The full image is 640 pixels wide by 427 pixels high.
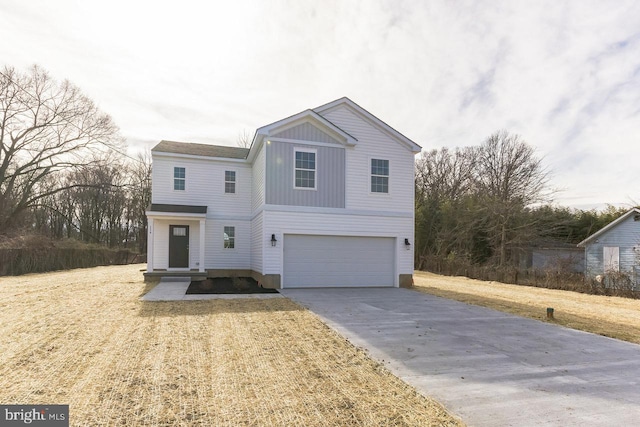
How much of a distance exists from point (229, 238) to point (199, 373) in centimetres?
1195

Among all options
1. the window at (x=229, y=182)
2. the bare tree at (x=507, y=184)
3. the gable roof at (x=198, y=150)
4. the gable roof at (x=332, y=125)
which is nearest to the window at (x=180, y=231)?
the window at (x=229, y=182)

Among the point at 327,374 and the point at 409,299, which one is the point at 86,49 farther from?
the point at 409,299

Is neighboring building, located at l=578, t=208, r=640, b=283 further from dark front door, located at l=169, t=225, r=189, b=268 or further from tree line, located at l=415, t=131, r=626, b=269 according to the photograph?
dark front door, located at l=169, t=225, r=189, b=268

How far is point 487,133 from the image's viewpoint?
99.2 ft

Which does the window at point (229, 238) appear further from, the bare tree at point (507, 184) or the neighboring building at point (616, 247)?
the bare tree at point (507, 184)

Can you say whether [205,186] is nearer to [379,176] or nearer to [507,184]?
[379,176]

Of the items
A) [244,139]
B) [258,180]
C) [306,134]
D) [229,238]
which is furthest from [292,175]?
[244,139]

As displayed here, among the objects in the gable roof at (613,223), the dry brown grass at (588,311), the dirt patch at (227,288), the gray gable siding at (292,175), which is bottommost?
the dry brown grass at (588,311)

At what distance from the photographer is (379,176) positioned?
1368cm

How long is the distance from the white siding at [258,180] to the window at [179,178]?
289cm

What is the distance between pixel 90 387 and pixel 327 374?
248 cm

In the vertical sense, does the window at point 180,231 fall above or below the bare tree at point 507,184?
below

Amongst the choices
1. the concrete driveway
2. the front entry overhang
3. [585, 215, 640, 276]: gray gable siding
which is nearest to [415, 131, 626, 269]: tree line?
[585, 215, 640, 276]: gray gable siding

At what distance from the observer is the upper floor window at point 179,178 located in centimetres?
1560
